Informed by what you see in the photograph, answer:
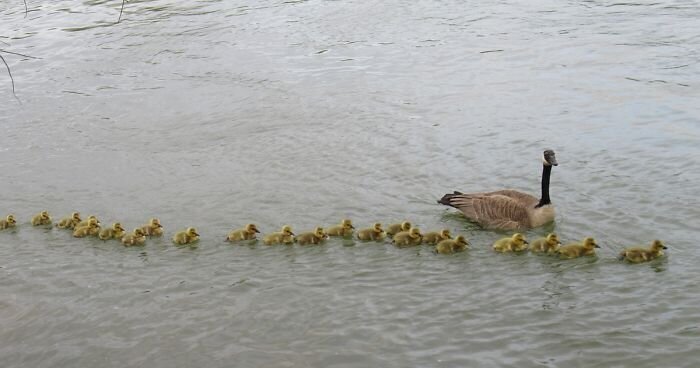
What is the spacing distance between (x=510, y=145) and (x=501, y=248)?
3.39 m

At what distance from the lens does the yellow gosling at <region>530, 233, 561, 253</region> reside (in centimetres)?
887

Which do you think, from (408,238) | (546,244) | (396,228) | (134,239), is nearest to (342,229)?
(396,228)

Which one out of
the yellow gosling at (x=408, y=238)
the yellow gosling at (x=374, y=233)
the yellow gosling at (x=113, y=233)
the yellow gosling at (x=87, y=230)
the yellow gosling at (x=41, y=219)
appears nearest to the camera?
the yellow gosling at (x=408, y=238)

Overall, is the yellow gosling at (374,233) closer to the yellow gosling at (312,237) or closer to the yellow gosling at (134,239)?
the yellow gosling at (312,237)

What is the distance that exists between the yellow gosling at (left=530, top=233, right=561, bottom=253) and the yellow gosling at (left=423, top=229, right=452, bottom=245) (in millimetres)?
903

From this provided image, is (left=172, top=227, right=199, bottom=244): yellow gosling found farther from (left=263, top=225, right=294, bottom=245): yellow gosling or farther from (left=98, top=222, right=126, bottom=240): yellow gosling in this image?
(left=263, top=225, right=294, bottom=245): yellow gosling

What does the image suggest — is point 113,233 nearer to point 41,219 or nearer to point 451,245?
point 41,219

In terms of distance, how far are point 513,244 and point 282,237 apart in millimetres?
2515

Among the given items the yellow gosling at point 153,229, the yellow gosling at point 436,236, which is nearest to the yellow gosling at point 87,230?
the yellow gosling at point 153,229

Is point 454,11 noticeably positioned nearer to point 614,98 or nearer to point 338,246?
point 614,98

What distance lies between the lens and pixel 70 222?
10.6 m

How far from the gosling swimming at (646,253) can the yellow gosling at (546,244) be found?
0.72m

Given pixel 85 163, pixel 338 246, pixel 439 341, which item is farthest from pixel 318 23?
pixel 439 341

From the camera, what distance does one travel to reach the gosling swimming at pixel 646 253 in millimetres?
8430
